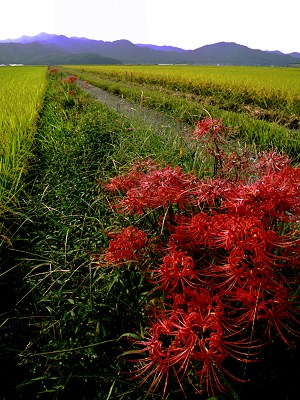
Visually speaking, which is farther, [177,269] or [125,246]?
[125,246]

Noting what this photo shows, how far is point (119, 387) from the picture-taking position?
154 centimetres

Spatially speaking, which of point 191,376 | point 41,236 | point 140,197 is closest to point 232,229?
point 140,197

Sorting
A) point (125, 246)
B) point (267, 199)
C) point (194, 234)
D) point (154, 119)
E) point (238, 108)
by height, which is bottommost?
point (238, 108)

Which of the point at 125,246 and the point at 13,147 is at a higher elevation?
the point at 125,246

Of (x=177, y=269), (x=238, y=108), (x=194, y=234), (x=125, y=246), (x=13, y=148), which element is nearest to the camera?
(x=177, y=269)

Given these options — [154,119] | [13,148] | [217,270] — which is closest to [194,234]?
[217,270]

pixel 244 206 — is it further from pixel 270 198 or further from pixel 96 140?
pixel 96 140

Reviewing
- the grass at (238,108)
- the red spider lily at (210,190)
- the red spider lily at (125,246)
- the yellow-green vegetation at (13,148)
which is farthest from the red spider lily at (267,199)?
the yellow-green vegetation at (13,148)

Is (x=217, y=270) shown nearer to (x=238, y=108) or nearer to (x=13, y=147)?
(x=13, y=147)

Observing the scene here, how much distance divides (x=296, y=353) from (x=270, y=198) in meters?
0.73

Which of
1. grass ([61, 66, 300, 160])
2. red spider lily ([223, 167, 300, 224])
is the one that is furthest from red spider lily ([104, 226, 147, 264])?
grass ([61, 66, 300, 160])

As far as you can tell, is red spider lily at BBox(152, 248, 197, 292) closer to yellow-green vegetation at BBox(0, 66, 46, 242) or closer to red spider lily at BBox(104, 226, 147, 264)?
red spider lily at BBox(104, 226, 147, 264)

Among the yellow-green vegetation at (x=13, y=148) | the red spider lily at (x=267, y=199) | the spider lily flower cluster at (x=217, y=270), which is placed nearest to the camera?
the spider lily flower cluster at (x=217, y=270)

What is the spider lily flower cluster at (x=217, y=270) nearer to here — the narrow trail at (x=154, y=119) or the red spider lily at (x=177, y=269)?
the red spider lily at (x=177, y=269)
